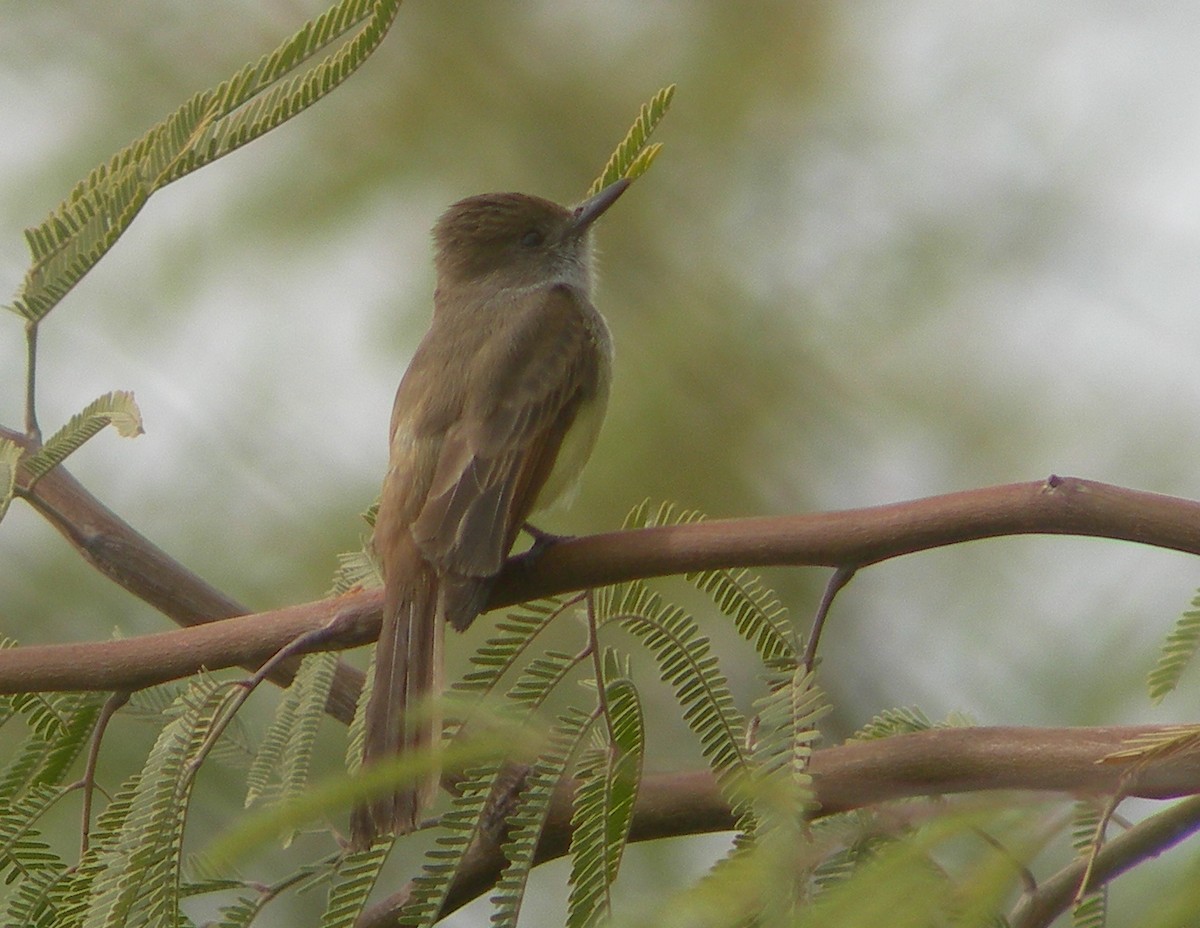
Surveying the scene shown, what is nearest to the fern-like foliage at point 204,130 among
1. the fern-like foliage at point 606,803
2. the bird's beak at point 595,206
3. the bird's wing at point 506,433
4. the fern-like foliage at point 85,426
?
the fern-like foliage at point 85,426

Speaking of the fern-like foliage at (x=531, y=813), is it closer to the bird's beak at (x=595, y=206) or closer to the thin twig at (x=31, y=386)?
the thin twig at (x=31, y=386)

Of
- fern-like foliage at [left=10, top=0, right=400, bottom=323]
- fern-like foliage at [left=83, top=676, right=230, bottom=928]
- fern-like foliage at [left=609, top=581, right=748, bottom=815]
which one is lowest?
fern-like foliage at [left=83, top=676, right=230, bottom=928]

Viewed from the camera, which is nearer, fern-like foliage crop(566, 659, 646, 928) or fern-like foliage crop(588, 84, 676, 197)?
fern-like foliage crop(566, 659, 646, 928)

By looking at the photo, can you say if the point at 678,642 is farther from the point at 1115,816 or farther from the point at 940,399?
the point at 940,399

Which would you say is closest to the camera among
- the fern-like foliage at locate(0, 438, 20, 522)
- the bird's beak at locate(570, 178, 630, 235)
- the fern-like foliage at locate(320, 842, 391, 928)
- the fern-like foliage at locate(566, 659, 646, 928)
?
the fern-like foliage at locate(566, 659, 646, 928)

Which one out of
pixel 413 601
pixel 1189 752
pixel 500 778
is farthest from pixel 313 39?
pixel 1189 752

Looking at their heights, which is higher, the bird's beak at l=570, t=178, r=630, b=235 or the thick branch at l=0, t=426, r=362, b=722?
the bird's beak at l=570, t=178, r=630, b=235

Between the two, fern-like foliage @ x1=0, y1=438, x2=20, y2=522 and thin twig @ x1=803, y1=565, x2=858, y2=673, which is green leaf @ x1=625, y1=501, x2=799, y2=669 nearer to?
thin twig @ x1=803, y1=565, x2=858, y2=673

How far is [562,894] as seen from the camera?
16.8ft

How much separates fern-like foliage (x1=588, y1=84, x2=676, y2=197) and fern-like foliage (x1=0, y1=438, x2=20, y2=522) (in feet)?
4.48

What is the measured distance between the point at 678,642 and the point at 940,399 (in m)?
3.70

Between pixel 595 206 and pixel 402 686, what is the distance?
1.92m

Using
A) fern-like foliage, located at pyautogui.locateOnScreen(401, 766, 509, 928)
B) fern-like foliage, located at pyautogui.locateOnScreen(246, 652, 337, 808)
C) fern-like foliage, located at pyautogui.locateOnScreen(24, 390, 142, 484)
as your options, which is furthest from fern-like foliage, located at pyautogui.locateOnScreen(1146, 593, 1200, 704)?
fern-like foliage, located at pyautogui.locateOnScreen(24, 390, 142, 484)

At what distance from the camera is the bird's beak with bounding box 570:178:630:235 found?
3951mm
